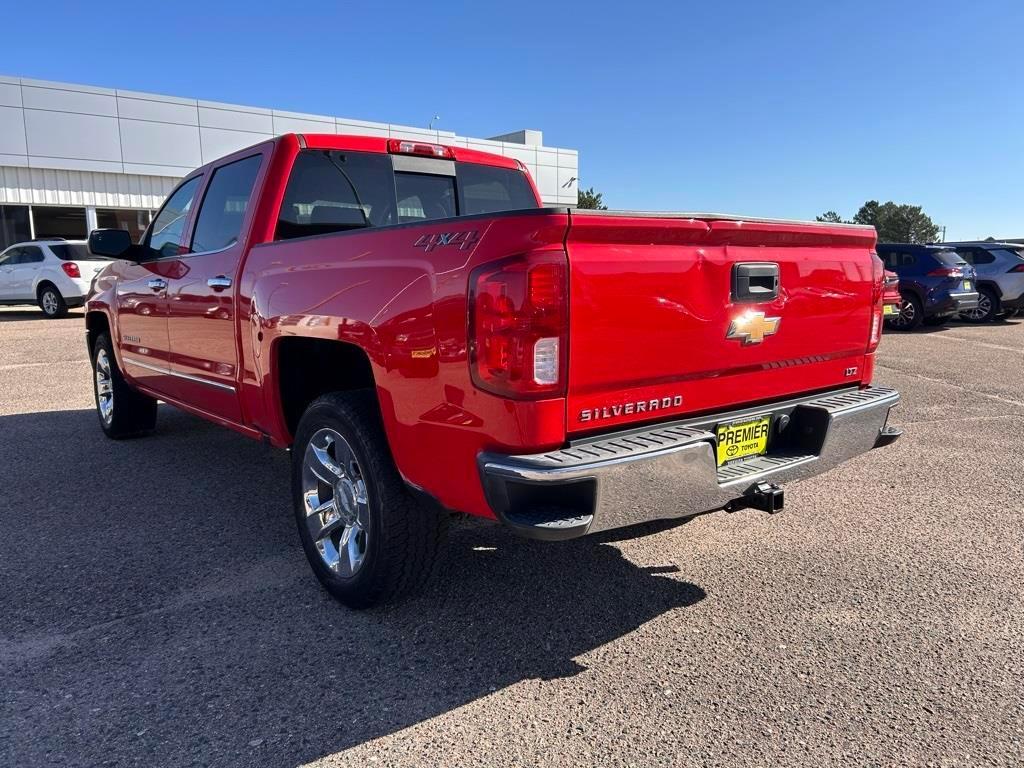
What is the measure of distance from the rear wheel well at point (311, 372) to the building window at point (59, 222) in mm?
23786

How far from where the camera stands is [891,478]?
16.4 feet

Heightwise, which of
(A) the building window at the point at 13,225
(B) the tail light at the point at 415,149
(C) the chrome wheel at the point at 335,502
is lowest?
(C) the chrome wheel at the point at 335,502

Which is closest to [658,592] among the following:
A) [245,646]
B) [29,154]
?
[245,646]

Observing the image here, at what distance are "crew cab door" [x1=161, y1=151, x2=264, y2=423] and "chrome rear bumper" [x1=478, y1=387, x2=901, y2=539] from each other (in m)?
2.15

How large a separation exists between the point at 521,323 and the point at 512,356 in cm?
11

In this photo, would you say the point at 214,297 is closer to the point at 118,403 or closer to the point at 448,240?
the point at 448,240

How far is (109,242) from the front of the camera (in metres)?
4.81

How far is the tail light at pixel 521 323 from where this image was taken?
2289 millimetres

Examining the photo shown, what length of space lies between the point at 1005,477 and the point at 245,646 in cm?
493

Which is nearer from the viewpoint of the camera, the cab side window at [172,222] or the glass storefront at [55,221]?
the cab side window at [172,222]

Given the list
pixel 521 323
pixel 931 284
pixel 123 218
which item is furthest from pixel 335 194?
pixel 123 218

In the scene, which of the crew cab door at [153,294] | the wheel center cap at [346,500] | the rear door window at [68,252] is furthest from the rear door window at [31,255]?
the wheel center cap at [346,500]

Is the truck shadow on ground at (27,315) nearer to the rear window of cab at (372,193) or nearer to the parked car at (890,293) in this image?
the rear window of cab at (372,193)

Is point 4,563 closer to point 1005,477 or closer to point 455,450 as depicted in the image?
point 455,450
